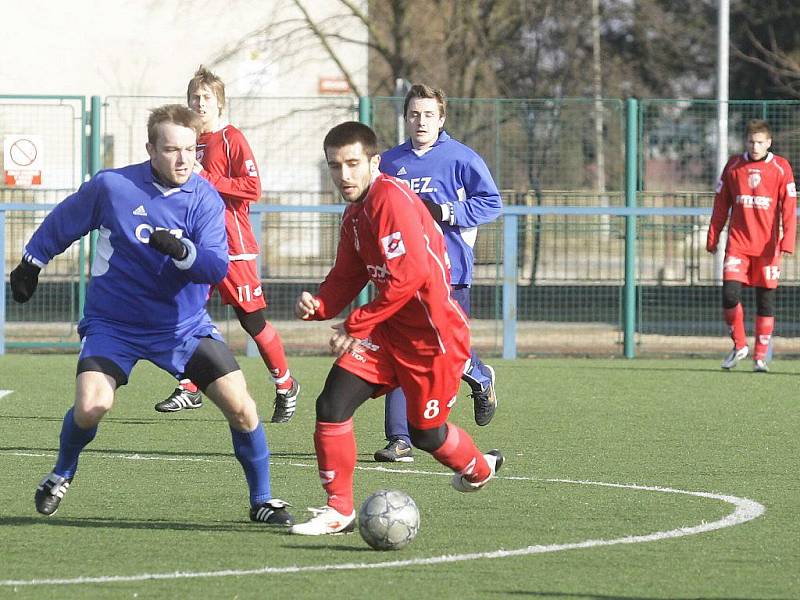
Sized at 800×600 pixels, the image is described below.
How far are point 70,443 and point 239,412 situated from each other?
710 mm

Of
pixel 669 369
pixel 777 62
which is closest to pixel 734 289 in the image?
pixel 669 369

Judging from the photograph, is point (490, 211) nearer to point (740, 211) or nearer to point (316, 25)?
point (740, 211)

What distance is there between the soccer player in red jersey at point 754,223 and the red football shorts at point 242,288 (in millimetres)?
5567

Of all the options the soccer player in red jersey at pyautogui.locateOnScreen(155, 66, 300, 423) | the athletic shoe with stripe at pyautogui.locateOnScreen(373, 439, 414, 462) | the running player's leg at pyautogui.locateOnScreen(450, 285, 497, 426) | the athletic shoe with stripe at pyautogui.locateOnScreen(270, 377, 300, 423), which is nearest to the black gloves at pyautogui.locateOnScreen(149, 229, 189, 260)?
the athletic shoe with stripe at pyautogui.locateOnScreen(373, 439, 414, 462)

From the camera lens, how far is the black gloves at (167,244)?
611 centimetres

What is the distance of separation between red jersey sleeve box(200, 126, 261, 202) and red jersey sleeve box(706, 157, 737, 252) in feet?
18.5

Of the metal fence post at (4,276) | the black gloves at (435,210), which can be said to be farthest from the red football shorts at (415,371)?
the metal fence post at (4,276)

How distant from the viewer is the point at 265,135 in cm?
1633

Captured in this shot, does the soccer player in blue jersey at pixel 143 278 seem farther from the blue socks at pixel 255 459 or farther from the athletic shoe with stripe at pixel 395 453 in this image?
the athletic shoe with stripe at pixel 395 453

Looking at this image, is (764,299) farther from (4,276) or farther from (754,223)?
(4,276)

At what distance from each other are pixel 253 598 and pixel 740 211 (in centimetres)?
987

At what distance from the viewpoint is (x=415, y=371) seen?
20.6ft

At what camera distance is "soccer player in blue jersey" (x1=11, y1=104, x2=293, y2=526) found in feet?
21.0

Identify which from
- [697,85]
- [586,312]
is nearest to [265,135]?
[586,312]
